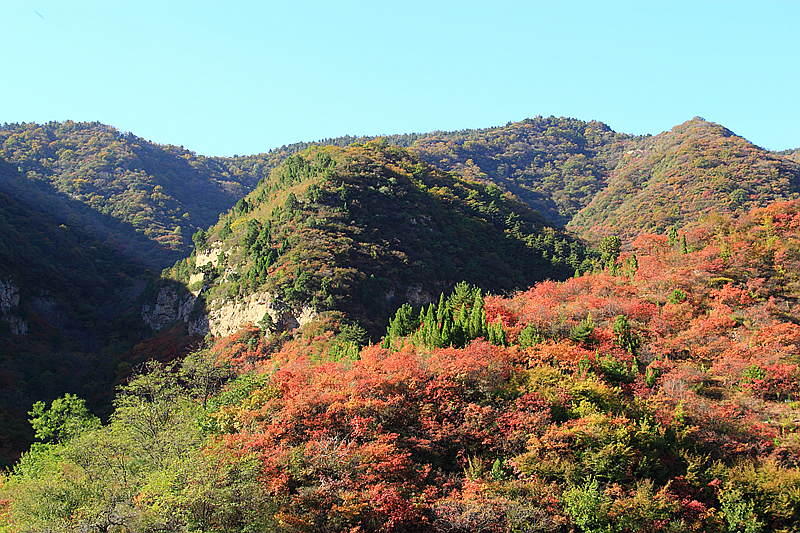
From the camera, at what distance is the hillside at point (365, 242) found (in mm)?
59656

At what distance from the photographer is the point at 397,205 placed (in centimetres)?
7675

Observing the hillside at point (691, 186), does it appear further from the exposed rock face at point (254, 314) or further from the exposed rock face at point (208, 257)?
the exposed rock face at point (208, 257)

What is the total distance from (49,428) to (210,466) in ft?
78.7

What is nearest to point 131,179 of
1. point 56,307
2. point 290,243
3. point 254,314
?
point 56,307

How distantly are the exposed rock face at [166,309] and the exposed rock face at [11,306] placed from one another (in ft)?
45.7

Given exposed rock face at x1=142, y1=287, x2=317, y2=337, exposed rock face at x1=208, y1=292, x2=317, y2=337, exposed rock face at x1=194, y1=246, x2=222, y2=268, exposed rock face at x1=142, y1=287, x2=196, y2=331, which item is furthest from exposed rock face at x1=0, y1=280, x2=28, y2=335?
exposed rock face at x1=208, y1=292, x2=317, y2=337

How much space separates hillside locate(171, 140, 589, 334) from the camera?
59656 millimetres

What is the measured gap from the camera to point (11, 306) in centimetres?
6612

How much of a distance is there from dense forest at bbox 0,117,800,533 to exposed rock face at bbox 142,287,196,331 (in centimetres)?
81

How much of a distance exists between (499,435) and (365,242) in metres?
42.1

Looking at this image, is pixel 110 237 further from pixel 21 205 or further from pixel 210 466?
pixel 210 466

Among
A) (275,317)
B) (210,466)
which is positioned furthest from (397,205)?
(210,466)

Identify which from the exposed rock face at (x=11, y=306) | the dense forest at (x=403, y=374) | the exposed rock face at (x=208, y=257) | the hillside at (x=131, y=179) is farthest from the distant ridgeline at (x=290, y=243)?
the hillside at (x=131, y=179)

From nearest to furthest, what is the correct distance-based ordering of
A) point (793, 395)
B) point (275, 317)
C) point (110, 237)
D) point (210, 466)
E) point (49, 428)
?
point (210, 466)
point (793, 395)
point (49, 428)
point (275, 317)
point (110, 237)
